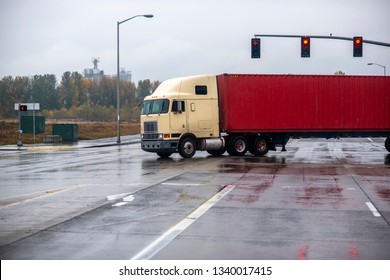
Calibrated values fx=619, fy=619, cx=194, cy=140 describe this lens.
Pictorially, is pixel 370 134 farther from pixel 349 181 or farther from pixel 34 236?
pixel 34 236

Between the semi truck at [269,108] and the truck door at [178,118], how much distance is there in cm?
43

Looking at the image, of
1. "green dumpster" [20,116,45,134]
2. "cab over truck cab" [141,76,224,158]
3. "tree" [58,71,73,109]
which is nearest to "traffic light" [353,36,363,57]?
"cab over truck cab" [141,76,224,158]

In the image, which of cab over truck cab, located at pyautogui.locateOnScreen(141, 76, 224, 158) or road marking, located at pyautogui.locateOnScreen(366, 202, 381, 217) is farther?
cab over truck cab, located at pyautogui.locateOnScreen(141, 76, 224, 158)

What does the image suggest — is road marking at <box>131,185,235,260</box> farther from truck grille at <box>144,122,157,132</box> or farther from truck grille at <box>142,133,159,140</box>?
truck grille at <box>144,122,157,132</box>

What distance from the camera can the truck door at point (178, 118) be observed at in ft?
96.1

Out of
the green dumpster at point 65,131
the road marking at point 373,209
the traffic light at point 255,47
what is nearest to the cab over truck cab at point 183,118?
the traffic light at point 255,47

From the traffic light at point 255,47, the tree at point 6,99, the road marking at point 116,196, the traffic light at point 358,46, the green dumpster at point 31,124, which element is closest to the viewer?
the road marking at point 116,196

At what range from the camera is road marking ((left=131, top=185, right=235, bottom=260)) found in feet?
27.3

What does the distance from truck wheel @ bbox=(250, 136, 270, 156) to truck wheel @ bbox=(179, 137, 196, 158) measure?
3411 mm

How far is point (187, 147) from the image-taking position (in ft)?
97.1

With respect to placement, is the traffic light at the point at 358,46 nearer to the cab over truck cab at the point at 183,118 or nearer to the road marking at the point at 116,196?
the cab over truck cab at the point at 183,118

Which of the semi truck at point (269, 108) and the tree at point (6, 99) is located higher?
the tree at point (6, 99)

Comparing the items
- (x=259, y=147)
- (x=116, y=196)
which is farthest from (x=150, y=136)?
(x=116, y=196)

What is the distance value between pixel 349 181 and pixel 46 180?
9214mm
